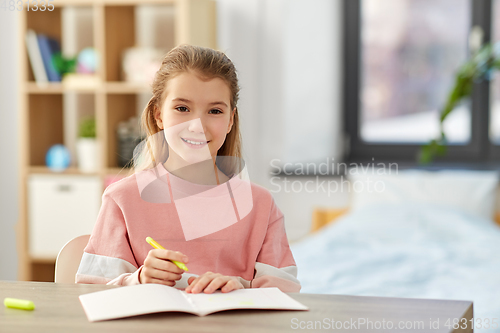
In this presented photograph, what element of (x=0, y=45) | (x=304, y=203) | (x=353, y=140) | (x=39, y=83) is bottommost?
(x=304, y=203)

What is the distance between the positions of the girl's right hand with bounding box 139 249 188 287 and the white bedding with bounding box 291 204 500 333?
877mm

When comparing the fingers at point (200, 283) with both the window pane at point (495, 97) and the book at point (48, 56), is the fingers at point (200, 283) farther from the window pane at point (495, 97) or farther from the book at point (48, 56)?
the window pane at point (495, 97)

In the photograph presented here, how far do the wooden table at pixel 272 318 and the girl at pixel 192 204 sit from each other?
23cm

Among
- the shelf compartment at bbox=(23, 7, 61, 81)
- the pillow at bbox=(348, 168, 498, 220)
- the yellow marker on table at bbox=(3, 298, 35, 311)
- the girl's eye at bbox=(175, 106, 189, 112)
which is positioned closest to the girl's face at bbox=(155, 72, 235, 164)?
the girl's eye at bbox=(175, 106, 189, 112)

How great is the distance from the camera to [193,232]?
0.98 metres

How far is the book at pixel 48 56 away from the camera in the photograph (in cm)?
271

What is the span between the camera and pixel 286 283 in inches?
38.4

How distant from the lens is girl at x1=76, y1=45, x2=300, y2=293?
3.16 ft

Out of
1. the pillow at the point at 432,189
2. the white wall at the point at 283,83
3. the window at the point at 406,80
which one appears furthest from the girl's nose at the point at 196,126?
the window at the point at 406,80

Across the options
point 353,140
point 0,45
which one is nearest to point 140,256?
point 0,45

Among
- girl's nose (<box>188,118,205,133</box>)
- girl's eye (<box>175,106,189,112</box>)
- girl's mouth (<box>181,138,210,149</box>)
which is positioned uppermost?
girl's eye (<box>175,106,189,112</box>)

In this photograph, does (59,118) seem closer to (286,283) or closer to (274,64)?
(274,64)

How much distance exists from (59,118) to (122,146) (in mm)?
473

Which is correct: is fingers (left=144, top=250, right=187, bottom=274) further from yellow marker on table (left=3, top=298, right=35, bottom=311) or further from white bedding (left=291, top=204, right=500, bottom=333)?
white bedding (left=291, top=204, right=500, bottom=333)
